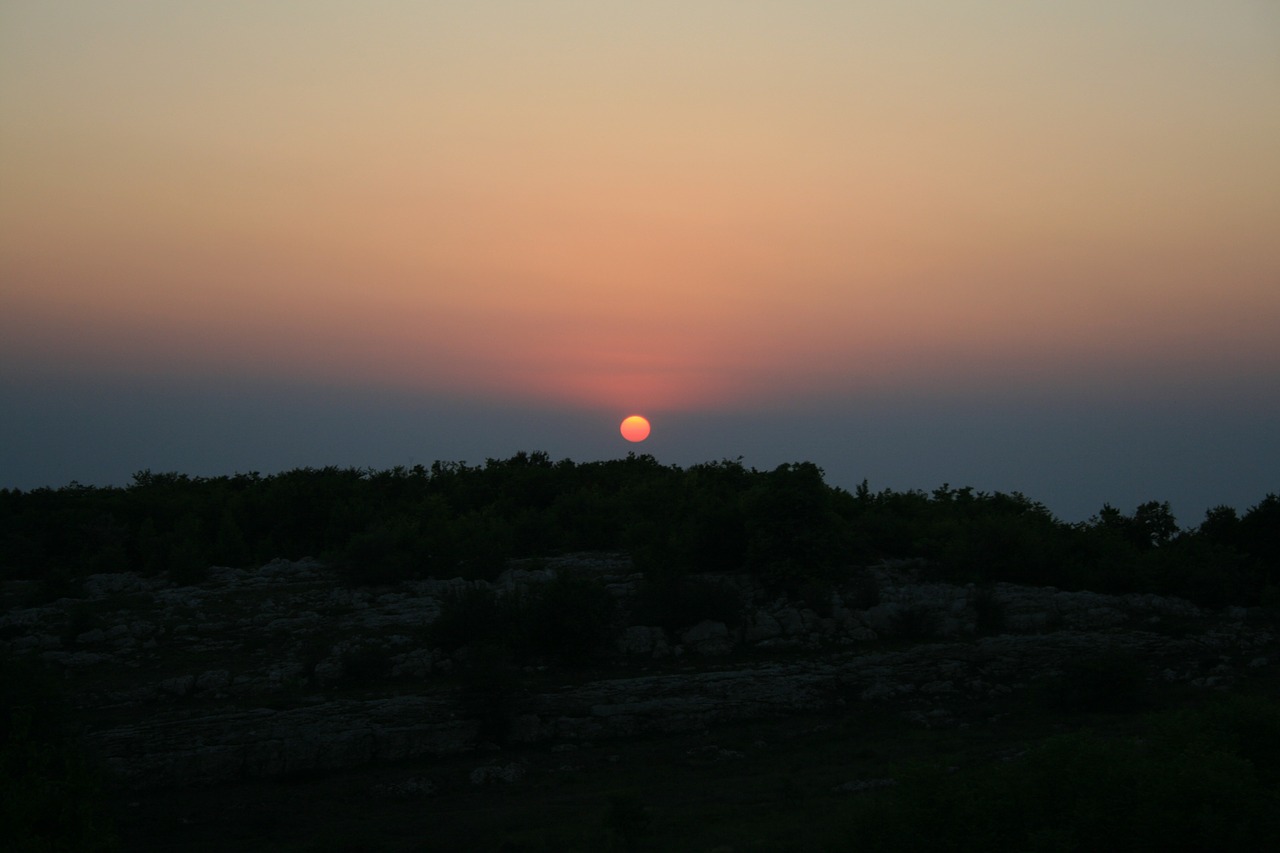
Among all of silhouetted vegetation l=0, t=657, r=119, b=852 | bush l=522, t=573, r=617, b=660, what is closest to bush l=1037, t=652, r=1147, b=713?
bush l=522, t=573, r=617, b=660

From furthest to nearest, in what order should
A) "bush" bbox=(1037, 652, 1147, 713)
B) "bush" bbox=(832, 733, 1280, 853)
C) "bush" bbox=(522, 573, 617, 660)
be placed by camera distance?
"bush" bbox=(522, 573, 617, 660), "bush" bbox=(1037, 652, 1147, 713), "bush" bbox=(832, 733, 1280, 853)

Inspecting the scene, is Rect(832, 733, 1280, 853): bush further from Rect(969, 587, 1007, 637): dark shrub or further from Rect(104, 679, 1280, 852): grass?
Rect(969, 587, 1007, 637): dark shrub

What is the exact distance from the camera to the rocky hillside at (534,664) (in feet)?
69.9

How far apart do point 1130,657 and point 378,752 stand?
1702 cm

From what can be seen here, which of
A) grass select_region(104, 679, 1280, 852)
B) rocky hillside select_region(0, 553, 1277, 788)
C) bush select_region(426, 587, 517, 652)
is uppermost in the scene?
bush select_region(426, 587, 517, 652)

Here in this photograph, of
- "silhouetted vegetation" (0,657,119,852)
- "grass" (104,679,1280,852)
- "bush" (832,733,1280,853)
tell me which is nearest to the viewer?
"bush" (832,733,1280,853)

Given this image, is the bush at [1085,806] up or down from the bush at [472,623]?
down

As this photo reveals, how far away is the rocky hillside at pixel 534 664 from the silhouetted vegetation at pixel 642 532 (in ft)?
3.86

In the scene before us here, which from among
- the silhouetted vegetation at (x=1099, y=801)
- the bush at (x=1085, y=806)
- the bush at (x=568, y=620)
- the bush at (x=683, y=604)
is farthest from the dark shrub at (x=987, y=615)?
the bush at (x=1085, y=806)

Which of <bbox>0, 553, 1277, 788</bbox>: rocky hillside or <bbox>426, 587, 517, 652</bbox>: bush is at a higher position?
<bbox>426, 587, 517, 652</bbox>: bush

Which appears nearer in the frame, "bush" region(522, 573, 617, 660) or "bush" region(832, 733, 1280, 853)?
"bush" region(832, 733, 1280, 853)

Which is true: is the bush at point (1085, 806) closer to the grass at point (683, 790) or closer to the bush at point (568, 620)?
the grass at point (683, 790)

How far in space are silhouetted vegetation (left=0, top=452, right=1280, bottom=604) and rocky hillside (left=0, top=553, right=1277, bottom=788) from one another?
1.18 meters

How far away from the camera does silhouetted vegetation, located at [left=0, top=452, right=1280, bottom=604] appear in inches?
1182
